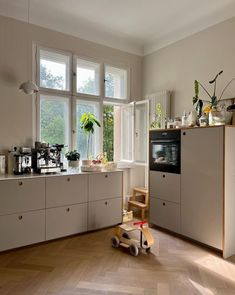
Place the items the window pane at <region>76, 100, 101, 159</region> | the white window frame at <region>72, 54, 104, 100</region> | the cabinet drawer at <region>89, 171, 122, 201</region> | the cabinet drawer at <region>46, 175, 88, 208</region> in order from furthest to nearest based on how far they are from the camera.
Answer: the window pane at <region>76, 100, 101, 159</region>
the white window frame at <region>72, 54, 104, 100</region>
the cabinet drawer at <region>89, 171, 122, 201</region>
the cabinet drawer at <region>46, 175, 88, 208</region>

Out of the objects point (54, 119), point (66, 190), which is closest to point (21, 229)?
point (66, 190)

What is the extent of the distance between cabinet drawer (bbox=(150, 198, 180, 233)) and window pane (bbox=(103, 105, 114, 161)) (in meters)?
1.25

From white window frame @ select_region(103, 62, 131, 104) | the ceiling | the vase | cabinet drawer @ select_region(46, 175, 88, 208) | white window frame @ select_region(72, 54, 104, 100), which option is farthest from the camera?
white window frame @ select_region(103, 62, 131, 104)

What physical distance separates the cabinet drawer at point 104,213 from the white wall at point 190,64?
1.77 m

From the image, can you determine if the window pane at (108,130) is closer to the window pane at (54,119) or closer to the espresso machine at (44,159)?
the window pane at (54,119)

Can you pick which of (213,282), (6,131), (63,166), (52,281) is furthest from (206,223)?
(6,131)

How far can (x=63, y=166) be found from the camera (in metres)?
3.83

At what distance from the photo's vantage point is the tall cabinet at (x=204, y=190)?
2.80 m

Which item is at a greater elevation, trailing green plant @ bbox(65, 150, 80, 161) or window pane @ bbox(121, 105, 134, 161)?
window pane @ bbox(121, 105, 134, 161)

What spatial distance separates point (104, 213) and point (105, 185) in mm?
415

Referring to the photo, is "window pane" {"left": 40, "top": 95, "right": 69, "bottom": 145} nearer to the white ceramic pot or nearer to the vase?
the white ceramic pot

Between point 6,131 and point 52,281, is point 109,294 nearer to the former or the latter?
point 52,281

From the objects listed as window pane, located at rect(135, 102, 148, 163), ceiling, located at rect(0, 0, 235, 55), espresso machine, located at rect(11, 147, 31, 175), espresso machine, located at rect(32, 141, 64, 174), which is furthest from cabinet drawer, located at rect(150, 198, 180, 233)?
ceiling, located at rect(0, 0, 235, 55)

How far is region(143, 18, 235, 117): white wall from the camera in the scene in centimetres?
337
